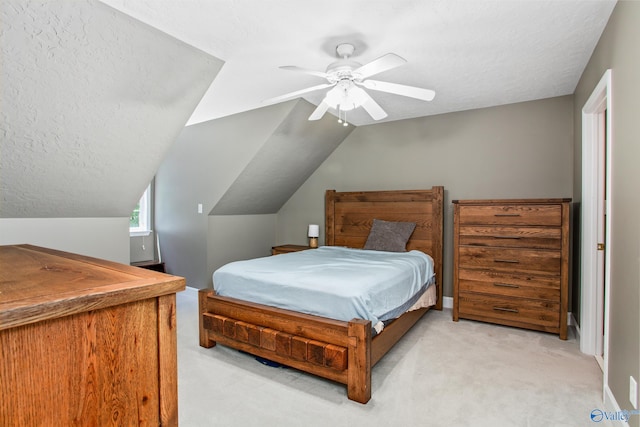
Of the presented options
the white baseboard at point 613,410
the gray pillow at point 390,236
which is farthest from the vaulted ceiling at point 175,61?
the white baseboard at point 613,410

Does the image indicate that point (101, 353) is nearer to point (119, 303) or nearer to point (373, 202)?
point (119, 303)

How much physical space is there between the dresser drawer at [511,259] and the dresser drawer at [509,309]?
287 mm

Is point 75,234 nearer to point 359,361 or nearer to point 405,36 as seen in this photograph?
point 359,361

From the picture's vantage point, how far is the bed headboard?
3850 mm

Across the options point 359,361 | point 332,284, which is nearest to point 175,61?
point 332,284

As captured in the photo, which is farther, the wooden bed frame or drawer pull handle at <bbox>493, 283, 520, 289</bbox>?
drawer pull handle at <bbox>493, 283, 520, 289</bbox>

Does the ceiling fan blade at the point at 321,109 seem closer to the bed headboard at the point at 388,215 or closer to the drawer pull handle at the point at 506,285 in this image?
the bed headboard at the point at 388,215

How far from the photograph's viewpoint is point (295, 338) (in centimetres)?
222

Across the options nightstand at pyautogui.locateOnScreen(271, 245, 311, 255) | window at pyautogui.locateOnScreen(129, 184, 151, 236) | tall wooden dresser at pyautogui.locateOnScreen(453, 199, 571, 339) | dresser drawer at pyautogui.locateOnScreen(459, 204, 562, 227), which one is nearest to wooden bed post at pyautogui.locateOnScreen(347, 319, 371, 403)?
tall wooden dresser at pyautogui.locateOnScreen(453, 199, 571, 339)

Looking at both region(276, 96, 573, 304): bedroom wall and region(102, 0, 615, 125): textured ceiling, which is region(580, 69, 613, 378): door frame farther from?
region(276, 96, 573, 304): bedroom wall

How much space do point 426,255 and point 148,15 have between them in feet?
10.3

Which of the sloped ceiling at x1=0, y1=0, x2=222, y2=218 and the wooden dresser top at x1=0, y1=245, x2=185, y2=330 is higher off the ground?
the sloped ceiling at x1=0, y1=0, x2=222, y2=218

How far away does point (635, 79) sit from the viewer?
1582mm

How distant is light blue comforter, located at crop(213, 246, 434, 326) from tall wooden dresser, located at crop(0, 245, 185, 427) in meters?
1.43
